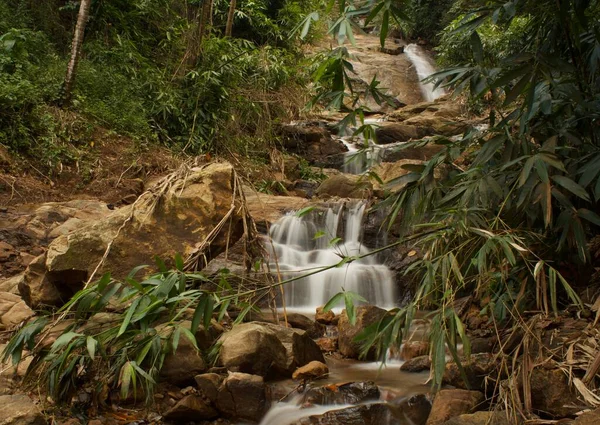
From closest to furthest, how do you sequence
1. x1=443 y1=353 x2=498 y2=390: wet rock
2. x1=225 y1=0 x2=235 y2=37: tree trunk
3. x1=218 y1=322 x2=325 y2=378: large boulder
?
x1=443 y1=353 x2=498 y2=390: wet rock → x1=218 y1=322 x2=325 y2=378: large boulder → x1=225 y1=0 x2=235 y2=37: tree trunk

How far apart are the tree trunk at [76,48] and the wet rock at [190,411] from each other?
19.9 ft

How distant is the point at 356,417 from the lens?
360cm

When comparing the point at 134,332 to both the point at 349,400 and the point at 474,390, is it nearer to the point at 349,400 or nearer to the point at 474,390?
the point at 349,400

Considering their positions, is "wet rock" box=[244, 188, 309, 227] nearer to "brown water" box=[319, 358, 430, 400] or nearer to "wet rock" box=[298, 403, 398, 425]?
"brown water" box=[319, 358, 430, 400]

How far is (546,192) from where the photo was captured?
2791 mm

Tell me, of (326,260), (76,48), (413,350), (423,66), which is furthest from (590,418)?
(423,66)

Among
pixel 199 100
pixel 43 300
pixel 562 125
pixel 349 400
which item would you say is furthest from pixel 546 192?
pixel 199 100

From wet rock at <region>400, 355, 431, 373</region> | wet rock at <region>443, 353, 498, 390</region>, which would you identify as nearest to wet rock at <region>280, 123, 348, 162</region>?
wet rock at <region>400, 355, 431, 373</region>

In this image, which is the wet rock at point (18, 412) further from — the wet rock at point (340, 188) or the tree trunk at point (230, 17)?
the tree trunk at point (230, 17)

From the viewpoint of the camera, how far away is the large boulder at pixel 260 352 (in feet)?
12.5

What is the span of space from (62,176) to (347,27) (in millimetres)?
5846

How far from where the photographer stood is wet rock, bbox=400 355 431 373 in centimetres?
450

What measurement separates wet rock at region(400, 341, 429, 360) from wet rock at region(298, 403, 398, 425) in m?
1.15

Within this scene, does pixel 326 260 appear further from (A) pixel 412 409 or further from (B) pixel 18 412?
(B) pixel 18 412
